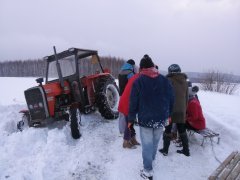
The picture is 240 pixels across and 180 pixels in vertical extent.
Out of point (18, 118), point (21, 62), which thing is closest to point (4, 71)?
point (21, 62)

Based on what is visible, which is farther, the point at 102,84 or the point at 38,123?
the point at 102,84

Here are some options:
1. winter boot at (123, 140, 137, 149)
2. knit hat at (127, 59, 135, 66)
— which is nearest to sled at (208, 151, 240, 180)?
winter boot at (123, 140, 137, 149)

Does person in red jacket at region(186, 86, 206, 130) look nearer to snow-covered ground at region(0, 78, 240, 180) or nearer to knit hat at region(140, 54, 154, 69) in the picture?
snow-covered ground at region(0, 78, 240, 180)

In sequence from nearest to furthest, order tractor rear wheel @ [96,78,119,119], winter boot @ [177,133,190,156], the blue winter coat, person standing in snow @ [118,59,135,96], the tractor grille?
the blue winter coat < winter boot @ [177,133,190,156] < person standing in snow @ [118,59,135,96] < the tractor grille < tractor rear wheel @ [96,78,119,119]

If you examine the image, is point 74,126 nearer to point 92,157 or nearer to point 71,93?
point 92,157

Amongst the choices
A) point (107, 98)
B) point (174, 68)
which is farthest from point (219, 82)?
point (174, 68)

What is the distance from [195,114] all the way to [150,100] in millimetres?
2060

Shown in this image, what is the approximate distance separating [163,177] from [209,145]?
5.79 feet

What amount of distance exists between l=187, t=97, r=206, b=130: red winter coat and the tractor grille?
11.7ft

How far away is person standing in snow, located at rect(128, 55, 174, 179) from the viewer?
387 cm

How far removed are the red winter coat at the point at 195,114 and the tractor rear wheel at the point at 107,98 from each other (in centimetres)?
241

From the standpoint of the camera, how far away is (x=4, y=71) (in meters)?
56.0

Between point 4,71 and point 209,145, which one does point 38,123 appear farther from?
point 4,71

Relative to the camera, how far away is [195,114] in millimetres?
5523
